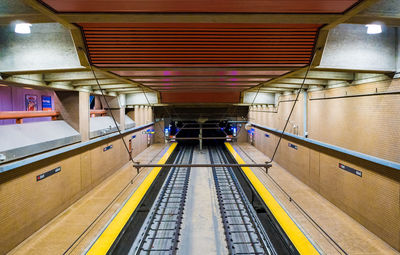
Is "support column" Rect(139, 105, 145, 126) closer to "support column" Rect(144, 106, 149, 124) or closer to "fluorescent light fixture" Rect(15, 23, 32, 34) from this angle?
"support column" Rect(144, 106, 149, 124)

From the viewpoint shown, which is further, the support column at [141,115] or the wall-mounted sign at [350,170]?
the support column at [141,115]

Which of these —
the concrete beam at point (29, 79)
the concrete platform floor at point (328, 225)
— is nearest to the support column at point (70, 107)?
the concrete beam at point (29, 79)

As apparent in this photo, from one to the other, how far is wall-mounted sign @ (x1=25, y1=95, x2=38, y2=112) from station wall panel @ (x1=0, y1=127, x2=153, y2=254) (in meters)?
2.90

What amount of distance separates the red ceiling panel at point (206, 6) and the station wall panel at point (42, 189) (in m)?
4.43

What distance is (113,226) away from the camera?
5375 mm

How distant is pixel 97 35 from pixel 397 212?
694cm

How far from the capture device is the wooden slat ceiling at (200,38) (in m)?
2.44

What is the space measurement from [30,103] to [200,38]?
880 centimetres

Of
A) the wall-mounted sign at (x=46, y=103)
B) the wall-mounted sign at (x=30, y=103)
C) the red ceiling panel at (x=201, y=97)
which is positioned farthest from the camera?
the red ceiling panel at (x=201, y=97)

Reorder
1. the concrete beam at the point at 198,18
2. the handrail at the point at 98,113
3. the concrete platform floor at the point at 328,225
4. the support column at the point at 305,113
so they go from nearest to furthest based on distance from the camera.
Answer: the concrete beam at the point at 198,18
the concrete platform floor at the point at 328,225
the support column at the point at 305,113
the handrail at the point at 98,113

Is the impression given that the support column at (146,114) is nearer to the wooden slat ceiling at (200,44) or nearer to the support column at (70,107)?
the support column at (70,107)

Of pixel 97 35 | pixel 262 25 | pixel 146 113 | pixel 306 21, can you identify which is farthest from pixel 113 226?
pixel 146 113

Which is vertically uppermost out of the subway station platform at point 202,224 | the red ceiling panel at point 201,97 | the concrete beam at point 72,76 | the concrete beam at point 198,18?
the concrete beam at point 198,18

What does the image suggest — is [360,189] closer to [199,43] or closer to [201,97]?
[199,43]
